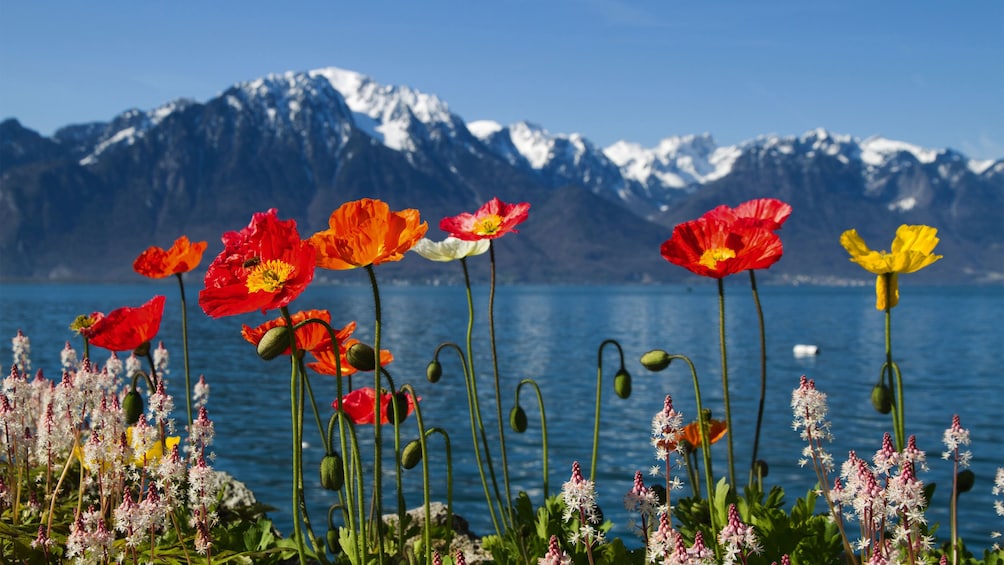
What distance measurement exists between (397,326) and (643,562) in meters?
90.3

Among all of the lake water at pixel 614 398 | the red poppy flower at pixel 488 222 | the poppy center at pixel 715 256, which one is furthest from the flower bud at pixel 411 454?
the lake water at pixel 614 398

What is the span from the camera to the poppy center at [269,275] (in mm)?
2955

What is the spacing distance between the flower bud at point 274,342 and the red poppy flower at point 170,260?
2.52 m

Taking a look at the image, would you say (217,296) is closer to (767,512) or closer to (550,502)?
(550,502)

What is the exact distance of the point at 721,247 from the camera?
166 inches

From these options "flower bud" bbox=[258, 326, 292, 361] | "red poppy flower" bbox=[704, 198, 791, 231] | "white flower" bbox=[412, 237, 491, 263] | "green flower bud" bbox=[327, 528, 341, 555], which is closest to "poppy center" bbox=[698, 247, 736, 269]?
"red poppy flower" bbox=[704, 198, 791, 231]

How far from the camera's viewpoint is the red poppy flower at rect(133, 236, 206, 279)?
16.9 feet

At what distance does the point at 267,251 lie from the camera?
308 centimetres

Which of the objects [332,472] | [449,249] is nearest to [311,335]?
[332,472]

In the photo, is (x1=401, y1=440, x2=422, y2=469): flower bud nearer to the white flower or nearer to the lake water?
the white flower

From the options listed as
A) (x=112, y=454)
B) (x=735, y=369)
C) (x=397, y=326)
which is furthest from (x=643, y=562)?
(x=397, y=326)

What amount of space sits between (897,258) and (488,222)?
6.69 ft

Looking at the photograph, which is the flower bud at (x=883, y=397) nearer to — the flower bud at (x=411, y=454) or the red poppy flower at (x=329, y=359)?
the flower bud at (x=411, y=454)

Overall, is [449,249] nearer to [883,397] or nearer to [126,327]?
[126,327]
